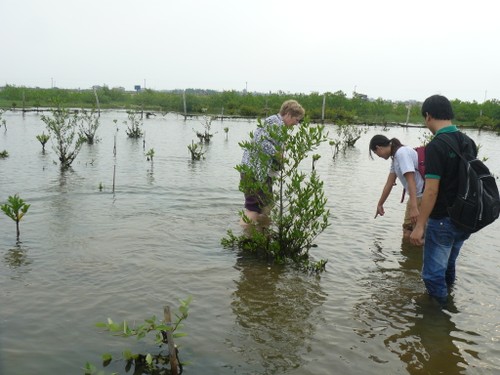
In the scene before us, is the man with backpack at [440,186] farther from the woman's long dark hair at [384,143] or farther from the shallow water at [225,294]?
the woman's long dark hair at [384,143]

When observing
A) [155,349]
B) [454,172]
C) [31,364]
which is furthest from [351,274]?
[31,364]

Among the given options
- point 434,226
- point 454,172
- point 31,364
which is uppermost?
point 454,172

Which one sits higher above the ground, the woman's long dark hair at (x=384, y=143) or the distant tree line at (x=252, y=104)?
the distant tree line at (x=252, y=104)

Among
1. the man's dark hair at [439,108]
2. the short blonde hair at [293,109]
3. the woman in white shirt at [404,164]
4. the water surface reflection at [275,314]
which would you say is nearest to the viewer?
the water surface reflection at [275,314]

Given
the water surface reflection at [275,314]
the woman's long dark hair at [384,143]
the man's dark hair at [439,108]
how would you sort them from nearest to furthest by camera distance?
1. the water surface reflection at [275,314]
2. the man's dark hair at [439,108]
3. the woman's long dark hair at [384,143]

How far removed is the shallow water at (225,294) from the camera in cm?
362

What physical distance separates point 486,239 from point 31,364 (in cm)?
706

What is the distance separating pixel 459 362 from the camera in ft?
12.0

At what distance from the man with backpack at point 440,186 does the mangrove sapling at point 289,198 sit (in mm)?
1419

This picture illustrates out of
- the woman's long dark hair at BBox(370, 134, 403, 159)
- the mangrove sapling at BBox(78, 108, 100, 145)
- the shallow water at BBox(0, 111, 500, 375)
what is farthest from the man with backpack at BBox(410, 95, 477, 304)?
the mangrove sapling at BBox(78, 108, 100, 145)

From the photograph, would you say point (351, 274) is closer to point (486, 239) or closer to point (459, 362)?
point (459, 362)

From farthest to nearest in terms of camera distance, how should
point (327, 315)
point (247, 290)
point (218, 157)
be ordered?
point (218, 157), point (247, 290), point (327, 315)

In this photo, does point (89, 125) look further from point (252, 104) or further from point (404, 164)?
point (252, 104)

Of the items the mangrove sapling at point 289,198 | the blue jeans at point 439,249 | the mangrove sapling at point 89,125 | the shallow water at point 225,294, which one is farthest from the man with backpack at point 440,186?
the mangrove sapling at point 89,125
